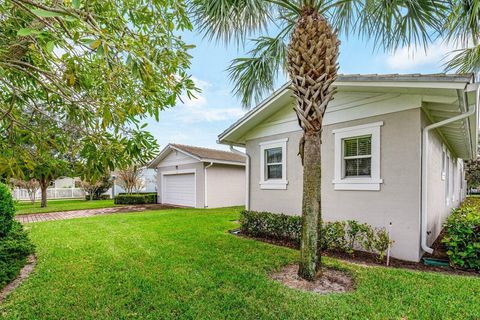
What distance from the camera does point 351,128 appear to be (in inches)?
268

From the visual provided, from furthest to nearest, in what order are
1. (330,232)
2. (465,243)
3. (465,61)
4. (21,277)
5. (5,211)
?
(465,61) < (330,232) < (5,211) < (465,243) < (21,277)

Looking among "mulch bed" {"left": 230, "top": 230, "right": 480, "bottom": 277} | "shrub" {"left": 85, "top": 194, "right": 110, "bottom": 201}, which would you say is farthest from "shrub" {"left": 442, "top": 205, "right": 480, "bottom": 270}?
"shrub" {"left": 85, "top": 194, "right": 110, "bottom": 201}

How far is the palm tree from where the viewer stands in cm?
448

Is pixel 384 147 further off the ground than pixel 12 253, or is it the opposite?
pixel 384 147

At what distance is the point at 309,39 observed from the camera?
4.48 meters

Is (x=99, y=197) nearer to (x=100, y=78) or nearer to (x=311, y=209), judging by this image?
(x=100, y=78)

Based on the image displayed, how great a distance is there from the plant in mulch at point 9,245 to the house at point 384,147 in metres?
6.17

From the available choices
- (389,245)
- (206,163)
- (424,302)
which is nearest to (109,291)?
(424,302)

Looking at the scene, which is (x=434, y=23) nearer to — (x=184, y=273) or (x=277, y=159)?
(x=277, y=159)

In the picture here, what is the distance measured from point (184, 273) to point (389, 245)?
4404 millimetres

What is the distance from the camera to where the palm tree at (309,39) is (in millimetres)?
4477

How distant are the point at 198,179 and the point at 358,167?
1107cm

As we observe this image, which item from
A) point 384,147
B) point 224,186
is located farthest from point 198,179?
point 384,147

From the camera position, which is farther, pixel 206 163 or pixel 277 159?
pixel 206 163
